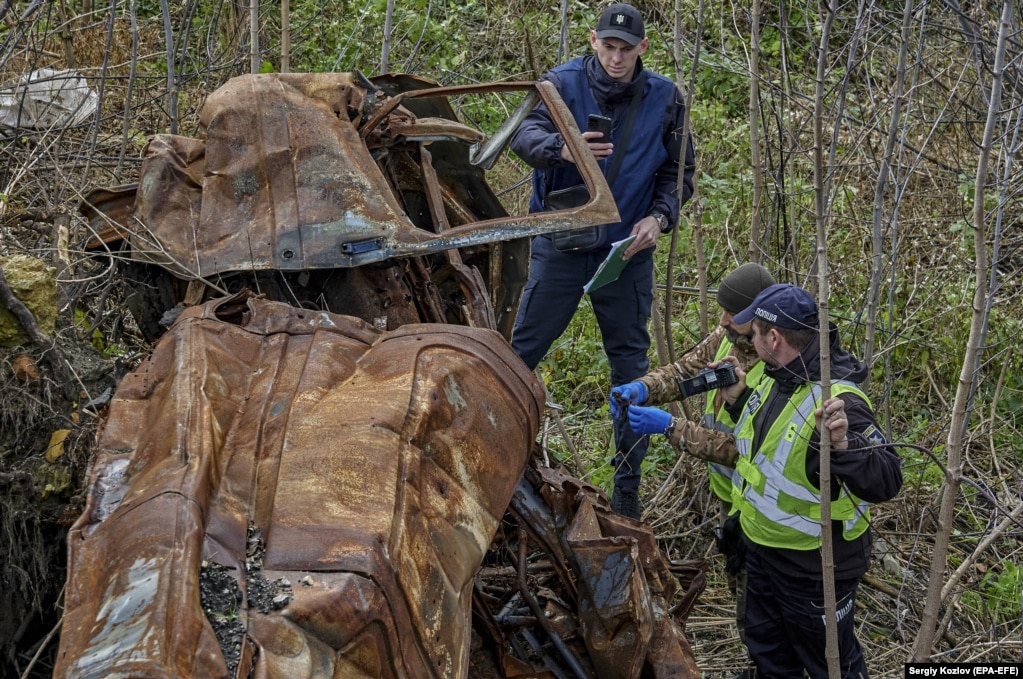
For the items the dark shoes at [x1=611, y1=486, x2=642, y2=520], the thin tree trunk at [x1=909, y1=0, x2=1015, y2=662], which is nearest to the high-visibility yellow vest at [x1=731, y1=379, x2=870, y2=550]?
the thin tree trunk at [x1=909, y1=0, x2=1015, y2=662]

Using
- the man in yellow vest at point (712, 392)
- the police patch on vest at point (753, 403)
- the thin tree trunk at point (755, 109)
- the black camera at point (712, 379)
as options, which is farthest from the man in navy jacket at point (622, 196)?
the police patch on vest at point (753, 403)

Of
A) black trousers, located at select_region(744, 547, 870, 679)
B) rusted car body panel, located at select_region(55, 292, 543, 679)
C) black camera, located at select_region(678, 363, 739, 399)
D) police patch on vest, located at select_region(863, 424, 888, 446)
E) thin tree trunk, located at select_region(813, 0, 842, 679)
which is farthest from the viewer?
black camera, located at select_region(678, 363, 739, 399)

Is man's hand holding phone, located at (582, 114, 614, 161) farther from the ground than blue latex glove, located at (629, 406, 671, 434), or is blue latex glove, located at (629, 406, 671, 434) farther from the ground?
man's hand holding phone, located at (582, 114, 614, 161)

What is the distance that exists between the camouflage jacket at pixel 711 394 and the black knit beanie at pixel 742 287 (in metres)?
0.13

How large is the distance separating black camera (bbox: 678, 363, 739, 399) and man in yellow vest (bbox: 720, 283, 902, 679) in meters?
0.04

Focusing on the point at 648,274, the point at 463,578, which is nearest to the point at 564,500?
the point at 463,578

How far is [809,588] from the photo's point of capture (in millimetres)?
4016

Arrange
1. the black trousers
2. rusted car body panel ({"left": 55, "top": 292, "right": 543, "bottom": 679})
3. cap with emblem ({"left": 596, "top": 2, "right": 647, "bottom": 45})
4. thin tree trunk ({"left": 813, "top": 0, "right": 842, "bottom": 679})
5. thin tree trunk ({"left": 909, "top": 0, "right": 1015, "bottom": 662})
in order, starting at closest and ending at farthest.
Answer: rusted car body panel ({"left": 55, "top": 292, "right": 543, "bottom": 679})
thin tree trunk ({"left": 909, "top": 0, "right": 1015, "bottom": 662})
thin tree trunk ({"left": 813, "top": 0, "right": 842, "bottom": 679})
the black trousers
cap with emblem ({"left": 596, "top": 2, "right": 647, "bottom": 45})

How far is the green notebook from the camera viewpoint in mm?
4582

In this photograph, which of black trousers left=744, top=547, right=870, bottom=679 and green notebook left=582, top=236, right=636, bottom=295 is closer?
black trousers left=744, top=547, right=870, bottom=679

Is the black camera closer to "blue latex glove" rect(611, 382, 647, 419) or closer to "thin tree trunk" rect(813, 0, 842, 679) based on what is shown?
"blue latex glove" rect(611, 382, 647, 419)

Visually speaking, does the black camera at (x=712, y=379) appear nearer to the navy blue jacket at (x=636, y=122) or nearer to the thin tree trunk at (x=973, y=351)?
the navy blue jacket at (x=636, y=122)

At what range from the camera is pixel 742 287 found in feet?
14.8

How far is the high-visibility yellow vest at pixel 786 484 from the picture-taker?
12.5 feet
